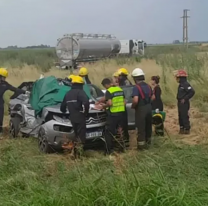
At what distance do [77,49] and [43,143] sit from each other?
26.1 m

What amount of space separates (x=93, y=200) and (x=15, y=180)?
5.29 feet

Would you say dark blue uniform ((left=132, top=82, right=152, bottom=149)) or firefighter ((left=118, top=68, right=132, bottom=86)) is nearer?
dark blue uniform ((left=132, top=82, right=152, bottom=149))

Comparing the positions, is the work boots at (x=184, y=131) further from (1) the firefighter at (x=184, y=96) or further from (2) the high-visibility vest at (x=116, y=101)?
(2) the high-visibility vest at (x=116, y=101)

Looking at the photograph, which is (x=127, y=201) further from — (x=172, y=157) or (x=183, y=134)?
(x=183, y=134)

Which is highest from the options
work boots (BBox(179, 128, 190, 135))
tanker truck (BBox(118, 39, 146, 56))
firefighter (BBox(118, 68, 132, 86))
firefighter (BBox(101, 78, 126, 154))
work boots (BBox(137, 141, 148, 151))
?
Result: tanker truck (BBox(118, 39, 146, 56))

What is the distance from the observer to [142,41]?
5050cm

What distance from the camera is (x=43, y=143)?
8.11m

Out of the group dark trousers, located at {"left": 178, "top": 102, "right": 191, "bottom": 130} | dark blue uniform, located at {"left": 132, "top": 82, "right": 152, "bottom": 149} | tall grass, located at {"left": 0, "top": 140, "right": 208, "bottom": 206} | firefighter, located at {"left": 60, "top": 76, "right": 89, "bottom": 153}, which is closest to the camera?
tall grass, located at {"left": 0, "top": 140, "right": 208, "bottom": 206}

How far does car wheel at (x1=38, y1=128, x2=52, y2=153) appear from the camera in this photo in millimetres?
8016

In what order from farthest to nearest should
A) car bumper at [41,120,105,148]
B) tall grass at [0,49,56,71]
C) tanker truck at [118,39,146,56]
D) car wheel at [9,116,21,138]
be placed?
tanker truck at [118,39,146,56]
tall grass at [0,49,56,71]
car wheel at [9,116,21,138]
car bumper at [41,120,105,148]

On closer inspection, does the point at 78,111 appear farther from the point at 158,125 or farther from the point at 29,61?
the point at 29,61

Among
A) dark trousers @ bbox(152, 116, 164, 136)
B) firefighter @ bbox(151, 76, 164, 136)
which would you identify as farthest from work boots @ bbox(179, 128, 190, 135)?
dark trousers @ bbox(152, 116, 164, 136)

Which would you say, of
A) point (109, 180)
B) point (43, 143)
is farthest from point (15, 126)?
point (109, 180)

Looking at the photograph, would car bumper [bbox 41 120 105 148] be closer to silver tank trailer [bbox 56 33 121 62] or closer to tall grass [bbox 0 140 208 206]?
tall grass [bbox 0 140 208 206]
